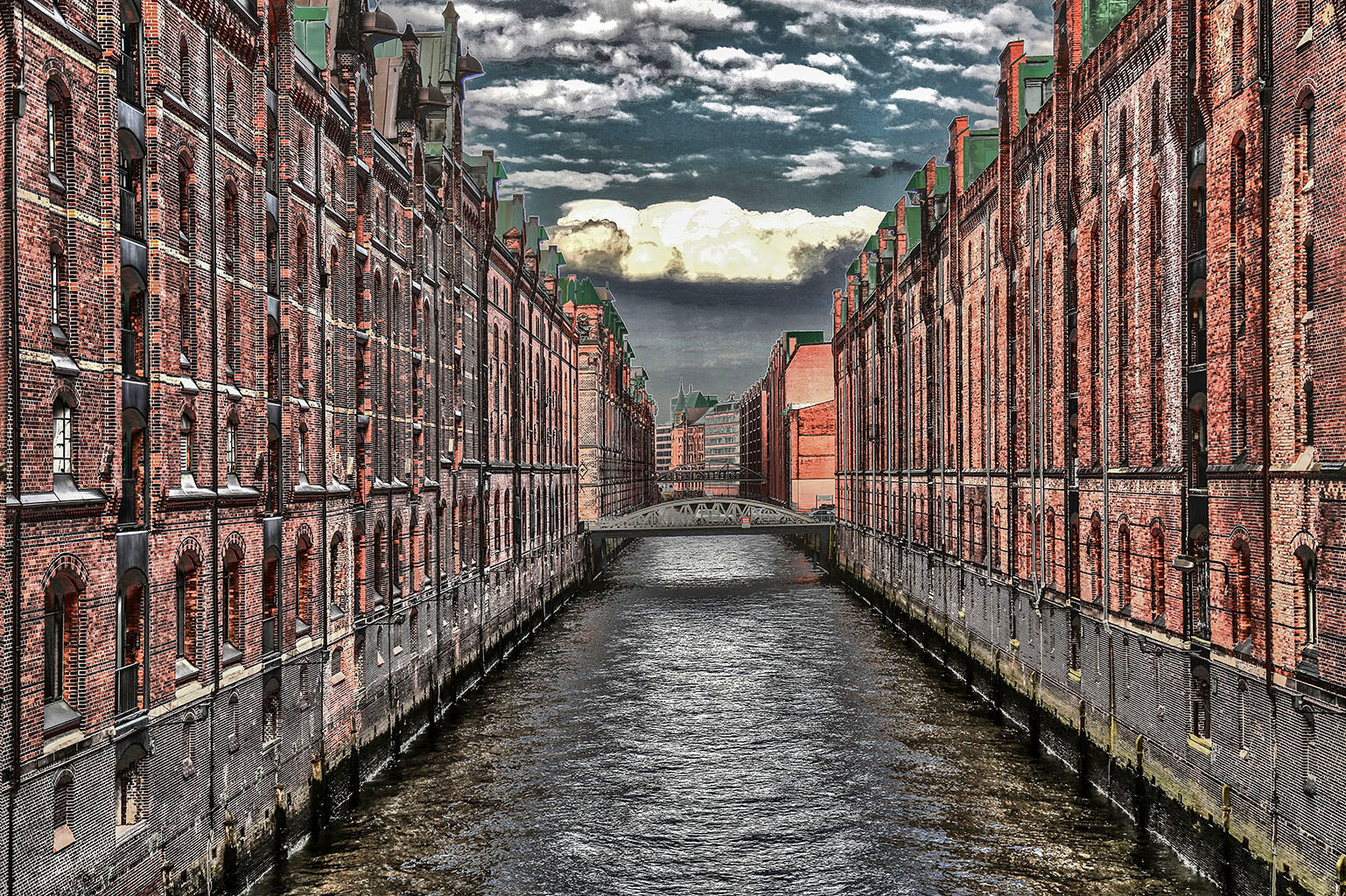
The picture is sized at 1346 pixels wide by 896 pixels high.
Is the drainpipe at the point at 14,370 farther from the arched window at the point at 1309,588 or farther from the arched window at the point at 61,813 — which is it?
the arched window at the point at 1309,588

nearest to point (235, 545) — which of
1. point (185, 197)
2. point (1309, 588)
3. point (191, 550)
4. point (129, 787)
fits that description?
point (191, 550)

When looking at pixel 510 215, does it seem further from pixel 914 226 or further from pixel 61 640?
pixel 61 640

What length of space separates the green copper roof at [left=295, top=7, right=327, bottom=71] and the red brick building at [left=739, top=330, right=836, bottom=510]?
243 feet

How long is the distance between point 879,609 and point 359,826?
37.2 metres

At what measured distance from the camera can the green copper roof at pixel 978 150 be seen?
45.7 metres

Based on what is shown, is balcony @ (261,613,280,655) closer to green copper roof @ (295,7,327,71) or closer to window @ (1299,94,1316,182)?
green copper roof @ (295,7,327,71)

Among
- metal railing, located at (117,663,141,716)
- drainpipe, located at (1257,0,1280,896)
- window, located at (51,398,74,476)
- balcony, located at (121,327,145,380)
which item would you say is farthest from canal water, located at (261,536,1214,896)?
balcony, located at (121,327,145,380)

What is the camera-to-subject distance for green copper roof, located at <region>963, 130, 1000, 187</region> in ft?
150

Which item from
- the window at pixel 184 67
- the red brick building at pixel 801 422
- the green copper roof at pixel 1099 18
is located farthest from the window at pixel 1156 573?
the red brick building at pixel 801 422

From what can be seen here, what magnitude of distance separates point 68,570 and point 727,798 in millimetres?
15097

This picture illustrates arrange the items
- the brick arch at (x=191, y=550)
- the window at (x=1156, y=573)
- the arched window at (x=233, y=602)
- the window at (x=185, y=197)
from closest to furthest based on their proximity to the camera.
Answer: the brick arch at (x=191, y=550), the window at (x=185, y=197), the arched window at (x=233, y=602), the window at (x=1156, y=573)

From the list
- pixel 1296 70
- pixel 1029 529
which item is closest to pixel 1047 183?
pixel 1029 529

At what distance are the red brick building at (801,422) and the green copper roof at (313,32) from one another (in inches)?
2921

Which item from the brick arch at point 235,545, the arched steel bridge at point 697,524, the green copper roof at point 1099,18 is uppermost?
the green copper roof at point 1099,18
